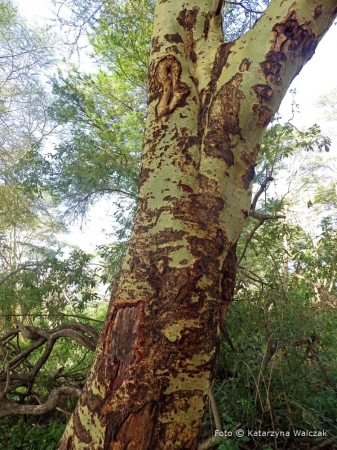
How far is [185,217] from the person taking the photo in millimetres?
859

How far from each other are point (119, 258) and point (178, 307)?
261cm

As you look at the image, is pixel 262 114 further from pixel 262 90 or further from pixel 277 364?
pixel 277 364

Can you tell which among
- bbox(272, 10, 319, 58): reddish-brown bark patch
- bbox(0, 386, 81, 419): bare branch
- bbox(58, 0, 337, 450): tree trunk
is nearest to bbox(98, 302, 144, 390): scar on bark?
bbox(58, 0, 337, 450): tree trunk

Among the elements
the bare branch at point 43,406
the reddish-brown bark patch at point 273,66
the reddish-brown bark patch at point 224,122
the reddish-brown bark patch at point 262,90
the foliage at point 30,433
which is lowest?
the foliage at point 30,433

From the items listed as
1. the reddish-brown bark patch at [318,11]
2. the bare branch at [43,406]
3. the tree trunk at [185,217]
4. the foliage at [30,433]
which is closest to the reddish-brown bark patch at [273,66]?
the tree trunk at [185,217]

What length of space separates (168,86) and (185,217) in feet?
1.63

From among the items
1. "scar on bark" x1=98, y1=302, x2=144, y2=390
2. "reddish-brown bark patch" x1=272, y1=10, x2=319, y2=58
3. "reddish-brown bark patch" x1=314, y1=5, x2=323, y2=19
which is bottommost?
"scar on bark" x1=98, y1=302, x2=144, y2=390

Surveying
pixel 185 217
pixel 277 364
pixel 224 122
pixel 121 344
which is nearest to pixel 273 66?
pixel 224 122

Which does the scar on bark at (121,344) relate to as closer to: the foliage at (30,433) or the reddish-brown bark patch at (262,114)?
the reddish-brown bark patch at (262,114)

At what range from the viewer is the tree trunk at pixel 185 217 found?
695mm

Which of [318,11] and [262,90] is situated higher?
[318,11]

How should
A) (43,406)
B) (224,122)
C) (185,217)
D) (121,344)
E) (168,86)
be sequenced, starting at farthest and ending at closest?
(43,406) < (168,86) < (224,122) < (185,217) < (121,344)

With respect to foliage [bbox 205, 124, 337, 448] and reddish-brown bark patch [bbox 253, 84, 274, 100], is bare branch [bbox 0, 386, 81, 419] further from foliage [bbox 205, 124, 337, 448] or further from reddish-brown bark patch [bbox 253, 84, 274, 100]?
reddish-brown bark patch [bbox 253, 84, 274, 100]

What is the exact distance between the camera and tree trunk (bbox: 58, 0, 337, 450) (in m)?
0.69
